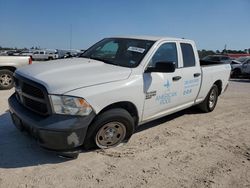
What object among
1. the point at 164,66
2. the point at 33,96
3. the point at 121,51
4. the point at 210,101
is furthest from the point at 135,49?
the point at 210,101

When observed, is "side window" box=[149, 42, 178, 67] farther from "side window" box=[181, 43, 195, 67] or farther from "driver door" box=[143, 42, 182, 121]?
"side window" box=[181, 43, 195, 67]

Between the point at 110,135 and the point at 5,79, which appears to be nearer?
the point at 110,135

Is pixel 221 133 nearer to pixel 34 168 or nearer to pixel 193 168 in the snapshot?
pixel 193 168

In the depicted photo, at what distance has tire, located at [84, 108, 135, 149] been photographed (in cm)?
395

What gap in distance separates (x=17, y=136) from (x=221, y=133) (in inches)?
149

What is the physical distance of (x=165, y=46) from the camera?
5105mm

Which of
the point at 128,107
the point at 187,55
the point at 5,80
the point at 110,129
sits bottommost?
the point at 5,80

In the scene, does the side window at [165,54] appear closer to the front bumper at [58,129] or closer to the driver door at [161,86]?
the driver door at [161,86]

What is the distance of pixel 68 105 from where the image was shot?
363 centimetres

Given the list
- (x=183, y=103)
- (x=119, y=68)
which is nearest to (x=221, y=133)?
(x=183, y=103)

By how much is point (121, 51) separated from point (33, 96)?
6.11 ft

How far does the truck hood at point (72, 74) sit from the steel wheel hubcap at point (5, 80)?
5.03 m

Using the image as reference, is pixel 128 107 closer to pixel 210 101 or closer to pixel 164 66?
pixel 164 66

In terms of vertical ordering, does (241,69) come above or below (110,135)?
below
